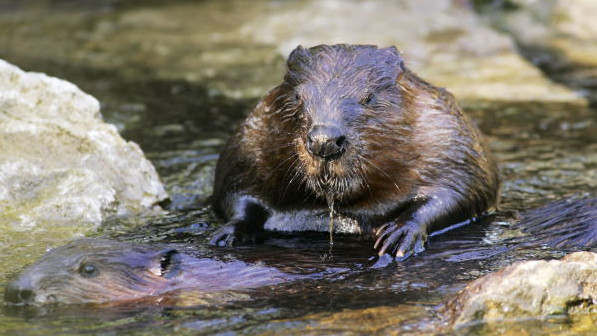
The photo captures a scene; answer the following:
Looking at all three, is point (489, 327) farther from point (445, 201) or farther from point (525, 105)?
point (525, 105)

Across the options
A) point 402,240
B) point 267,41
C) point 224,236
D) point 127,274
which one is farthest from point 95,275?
point 267,41

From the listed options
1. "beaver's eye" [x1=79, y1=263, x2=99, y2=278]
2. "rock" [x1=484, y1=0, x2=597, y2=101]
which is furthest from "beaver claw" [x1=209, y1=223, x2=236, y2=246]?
"rock" [x1=484, y1=0, x2=597, y2=101]

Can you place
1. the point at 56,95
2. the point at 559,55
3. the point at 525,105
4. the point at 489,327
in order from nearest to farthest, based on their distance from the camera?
the point at 489,327 → the point at 56,95 → the point at 525,105 → the point at 559,55

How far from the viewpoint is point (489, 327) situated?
3.84m

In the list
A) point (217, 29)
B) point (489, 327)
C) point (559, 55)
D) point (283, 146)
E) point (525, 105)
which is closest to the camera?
point (489, 327)

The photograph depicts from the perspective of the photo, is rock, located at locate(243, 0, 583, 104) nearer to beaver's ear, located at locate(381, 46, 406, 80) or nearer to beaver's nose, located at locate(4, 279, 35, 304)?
beaver's ear, located at locate(381, 46, 406, 80)

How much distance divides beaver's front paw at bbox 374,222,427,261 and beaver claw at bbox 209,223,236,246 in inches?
32.5

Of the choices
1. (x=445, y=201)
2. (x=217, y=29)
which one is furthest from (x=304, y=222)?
(x=217, y=29)

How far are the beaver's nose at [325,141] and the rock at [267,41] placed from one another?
4217mm

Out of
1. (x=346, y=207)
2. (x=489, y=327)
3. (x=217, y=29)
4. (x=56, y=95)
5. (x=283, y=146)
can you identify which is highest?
(x=217, y=29)

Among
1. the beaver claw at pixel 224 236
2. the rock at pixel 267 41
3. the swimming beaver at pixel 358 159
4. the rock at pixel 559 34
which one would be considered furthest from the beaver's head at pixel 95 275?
the rock at pixel 559 34

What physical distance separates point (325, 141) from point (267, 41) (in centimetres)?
708

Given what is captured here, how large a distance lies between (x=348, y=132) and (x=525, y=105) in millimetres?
4193

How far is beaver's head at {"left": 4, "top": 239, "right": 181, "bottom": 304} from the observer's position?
4.23 meters
